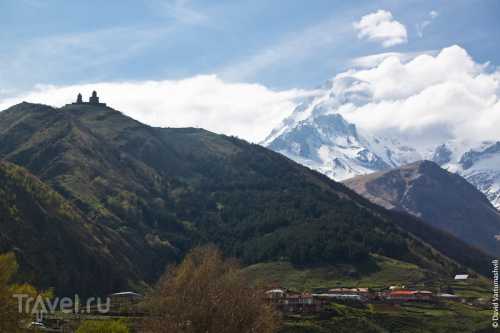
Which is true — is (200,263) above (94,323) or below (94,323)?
above

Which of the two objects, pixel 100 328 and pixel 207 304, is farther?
pixel 100 328

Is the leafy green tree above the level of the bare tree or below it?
below

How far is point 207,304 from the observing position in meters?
93.6

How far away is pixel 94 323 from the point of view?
382 feet

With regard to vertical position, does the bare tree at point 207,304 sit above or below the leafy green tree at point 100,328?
above

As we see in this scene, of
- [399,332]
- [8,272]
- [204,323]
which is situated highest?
[8,272]

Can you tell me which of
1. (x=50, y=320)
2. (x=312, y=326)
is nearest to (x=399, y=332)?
(x=312, y=326)

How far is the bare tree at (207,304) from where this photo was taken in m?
92.8

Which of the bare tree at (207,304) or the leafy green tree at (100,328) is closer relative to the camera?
the bare tree at (207,304)

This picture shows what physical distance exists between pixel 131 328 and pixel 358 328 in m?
70.4

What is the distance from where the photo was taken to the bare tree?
304 feet

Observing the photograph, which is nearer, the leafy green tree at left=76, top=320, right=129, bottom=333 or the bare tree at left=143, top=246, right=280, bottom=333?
the bare tree at left=143, top=246, right=280, bottom=333

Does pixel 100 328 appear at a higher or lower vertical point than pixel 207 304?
lower

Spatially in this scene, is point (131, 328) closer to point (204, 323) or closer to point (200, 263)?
point (200, 263)
